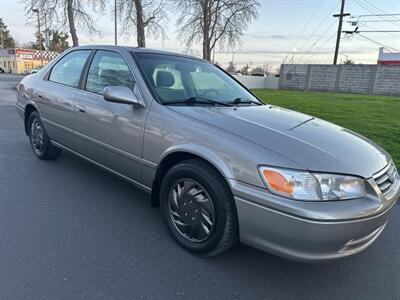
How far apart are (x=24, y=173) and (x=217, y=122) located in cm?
298

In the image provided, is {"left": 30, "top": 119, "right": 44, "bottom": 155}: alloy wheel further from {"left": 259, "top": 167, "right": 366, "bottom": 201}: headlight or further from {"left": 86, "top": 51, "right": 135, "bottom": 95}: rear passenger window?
{"left": 259, "top": 167, "right": 366, "bottom": 201}: headlight

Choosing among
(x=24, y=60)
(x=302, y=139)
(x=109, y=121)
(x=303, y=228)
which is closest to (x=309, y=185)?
(x=303, y=228)

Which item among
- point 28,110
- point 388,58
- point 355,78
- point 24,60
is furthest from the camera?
point 24,60

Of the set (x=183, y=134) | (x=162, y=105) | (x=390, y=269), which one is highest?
(x=162, y=105)

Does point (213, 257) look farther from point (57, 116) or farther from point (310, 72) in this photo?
point (310, 72)

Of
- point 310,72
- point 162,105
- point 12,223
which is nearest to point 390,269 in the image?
point 162,105

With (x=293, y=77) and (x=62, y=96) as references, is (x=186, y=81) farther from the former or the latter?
(x=293, y=77)

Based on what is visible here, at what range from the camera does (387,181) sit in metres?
2.60

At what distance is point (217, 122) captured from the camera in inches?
107

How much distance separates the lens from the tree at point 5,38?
82.3 metres

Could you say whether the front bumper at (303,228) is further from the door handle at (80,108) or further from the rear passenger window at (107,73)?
the door handle at (80,108)

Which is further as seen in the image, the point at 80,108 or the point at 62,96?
the point at 62,96

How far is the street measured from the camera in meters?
2.36

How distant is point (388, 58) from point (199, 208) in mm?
50551
